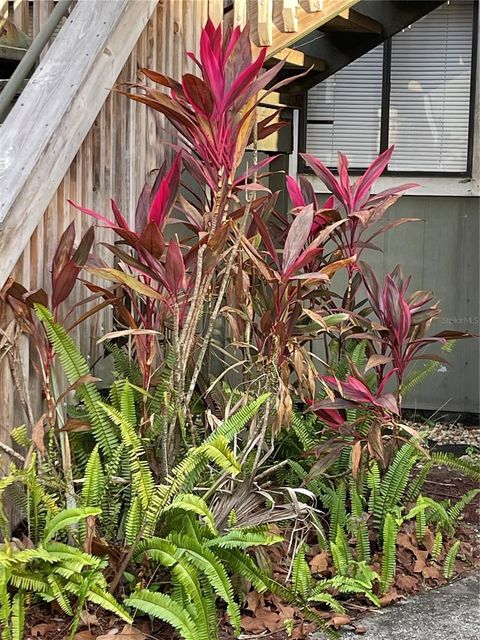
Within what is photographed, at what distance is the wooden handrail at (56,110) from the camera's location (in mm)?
3262

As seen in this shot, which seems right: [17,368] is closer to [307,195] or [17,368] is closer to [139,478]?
[139,478]

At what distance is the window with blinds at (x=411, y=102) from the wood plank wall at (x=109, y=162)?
6.63ft

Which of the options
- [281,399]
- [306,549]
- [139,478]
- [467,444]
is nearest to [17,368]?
[139,478]

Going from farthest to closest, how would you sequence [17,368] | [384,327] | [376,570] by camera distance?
[384,327]
[376,570]
[17,368]

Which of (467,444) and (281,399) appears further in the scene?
(467,444)

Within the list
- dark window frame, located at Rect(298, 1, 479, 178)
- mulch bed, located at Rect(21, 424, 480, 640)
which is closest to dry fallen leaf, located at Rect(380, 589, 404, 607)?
mulch bed, located at Rect(21, 424, 480, 640)

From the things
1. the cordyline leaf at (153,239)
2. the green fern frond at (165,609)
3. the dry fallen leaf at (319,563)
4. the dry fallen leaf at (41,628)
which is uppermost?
the cordyline leaf at (153,239)

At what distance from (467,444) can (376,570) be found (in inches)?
100

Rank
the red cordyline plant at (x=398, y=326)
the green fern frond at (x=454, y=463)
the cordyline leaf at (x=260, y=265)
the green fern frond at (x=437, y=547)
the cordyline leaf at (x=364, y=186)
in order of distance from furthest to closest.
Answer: the cordyline leaf at (x=364, y=186)
the green fern frond at (x=454, y=463)
the red cordyline plant at (x=398, y=326)
the green fern frond at (x=437, y=547)
the cordyline leaf at (x=260, y=265)

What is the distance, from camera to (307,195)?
4.41 meters

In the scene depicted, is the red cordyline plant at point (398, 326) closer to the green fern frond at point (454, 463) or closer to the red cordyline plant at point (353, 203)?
the red cordyline plant at point (353, 203)

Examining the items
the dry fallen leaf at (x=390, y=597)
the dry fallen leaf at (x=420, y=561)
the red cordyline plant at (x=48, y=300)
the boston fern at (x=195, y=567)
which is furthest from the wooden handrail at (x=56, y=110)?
the dry fallen leaf at (x=420, y=561)

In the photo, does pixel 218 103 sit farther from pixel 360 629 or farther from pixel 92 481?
pixel 360 629

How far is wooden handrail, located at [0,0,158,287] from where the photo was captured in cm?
326
